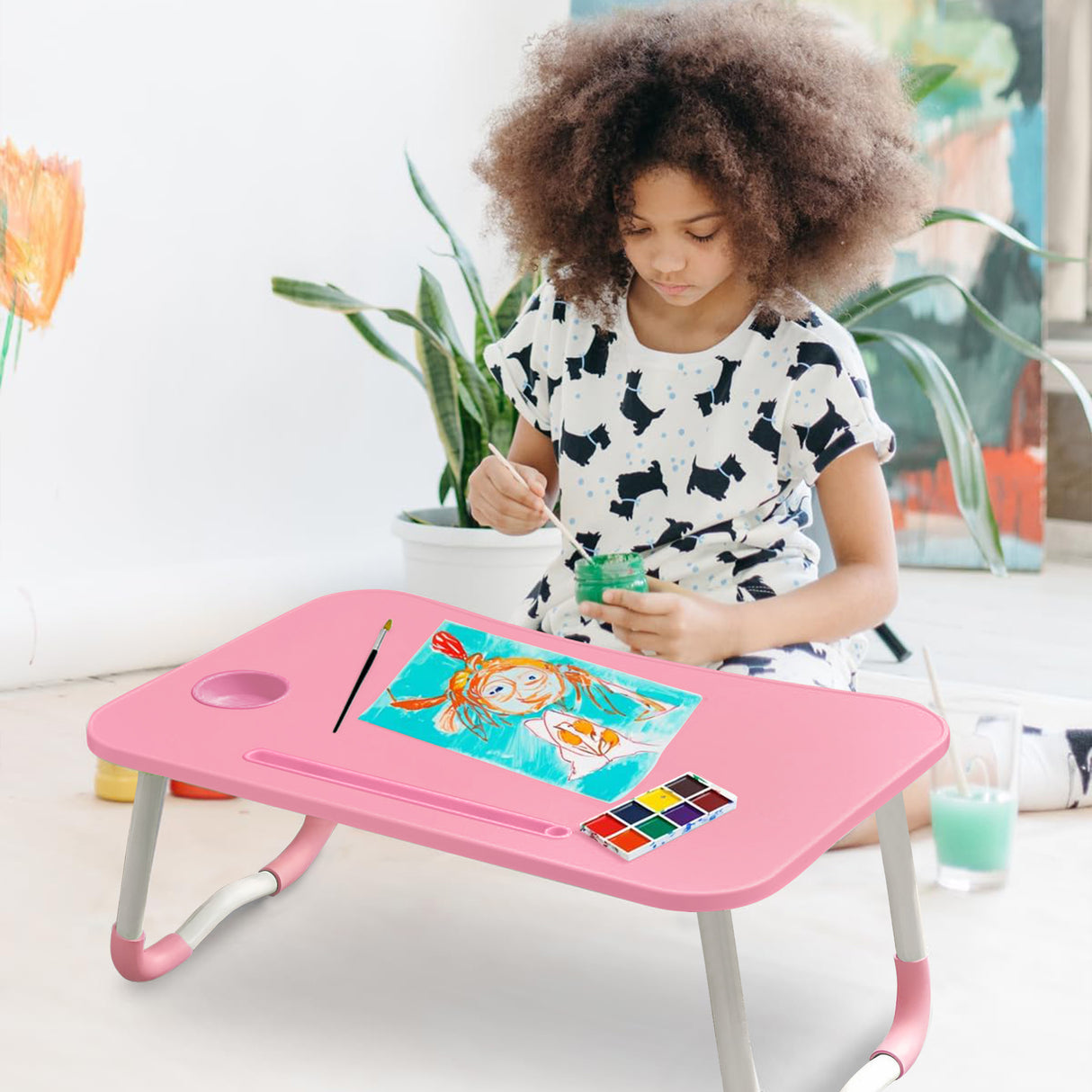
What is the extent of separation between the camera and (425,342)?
6.33ft

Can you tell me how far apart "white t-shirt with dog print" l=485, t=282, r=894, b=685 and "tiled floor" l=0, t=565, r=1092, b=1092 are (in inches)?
10.0

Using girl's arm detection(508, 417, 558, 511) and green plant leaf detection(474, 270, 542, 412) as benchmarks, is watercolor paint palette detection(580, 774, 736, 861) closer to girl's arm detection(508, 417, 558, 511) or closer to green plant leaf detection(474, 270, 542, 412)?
girl's arm detection(508, 417, 558, 511)

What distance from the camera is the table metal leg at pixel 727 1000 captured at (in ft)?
2.68

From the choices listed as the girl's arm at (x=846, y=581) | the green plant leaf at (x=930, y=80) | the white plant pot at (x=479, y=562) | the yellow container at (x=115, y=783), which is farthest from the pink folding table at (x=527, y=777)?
the green plant leaf at (x=930, y=80)

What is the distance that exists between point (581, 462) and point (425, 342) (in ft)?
1.91

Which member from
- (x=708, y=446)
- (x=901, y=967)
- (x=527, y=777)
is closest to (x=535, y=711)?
(x=527, y=777)

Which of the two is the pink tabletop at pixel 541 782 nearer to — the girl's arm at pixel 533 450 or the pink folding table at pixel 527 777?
the pink folding table at pixel 527 777

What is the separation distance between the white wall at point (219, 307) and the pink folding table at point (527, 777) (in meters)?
0.92

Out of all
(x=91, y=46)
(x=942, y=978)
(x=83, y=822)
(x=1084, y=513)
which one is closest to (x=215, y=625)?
(x=83, y=822)

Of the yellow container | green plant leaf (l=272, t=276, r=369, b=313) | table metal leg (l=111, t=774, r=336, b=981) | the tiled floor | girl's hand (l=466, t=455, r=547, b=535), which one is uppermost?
green plant leaf (l=272, t=276, r=369, b=313)

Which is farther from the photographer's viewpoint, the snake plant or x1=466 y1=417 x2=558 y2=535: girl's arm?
the snake plant

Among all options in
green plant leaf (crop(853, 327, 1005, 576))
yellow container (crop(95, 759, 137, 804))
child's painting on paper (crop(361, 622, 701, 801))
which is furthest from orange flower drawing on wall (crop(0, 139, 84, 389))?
green plant leaf (crop(853, 327, 1005, 576))

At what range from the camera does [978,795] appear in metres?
1.29

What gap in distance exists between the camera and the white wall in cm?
195
